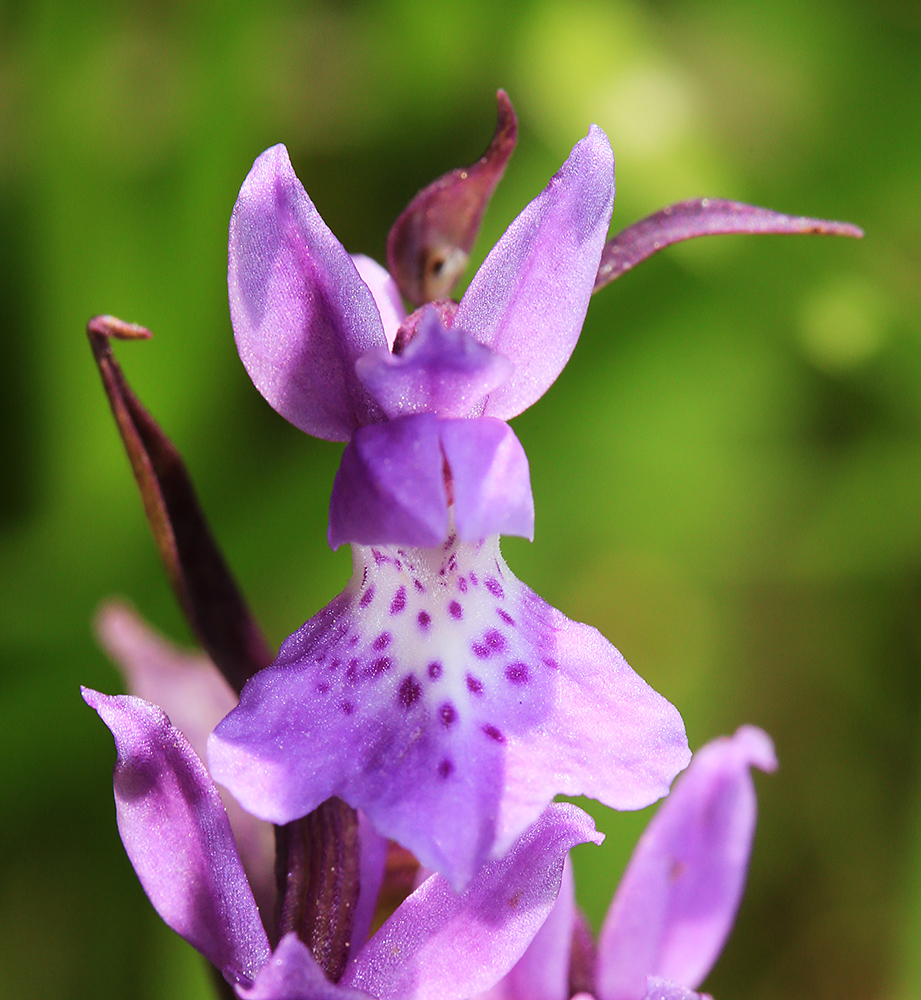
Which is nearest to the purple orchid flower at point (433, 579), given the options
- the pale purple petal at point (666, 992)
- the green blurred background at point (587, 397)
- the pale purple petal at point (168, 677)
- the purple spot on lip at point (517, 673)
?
the purple spot on lip at point (517, 673)

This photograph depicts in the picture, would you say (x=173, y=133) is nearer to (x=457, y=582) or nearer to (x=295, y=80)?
(x=295, y=80)

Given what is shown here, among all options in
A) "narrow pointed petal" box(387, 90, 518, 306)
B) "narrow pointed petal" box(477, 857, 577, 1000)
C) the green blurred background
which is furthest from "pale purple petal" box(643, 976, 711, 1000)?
the green blurred background

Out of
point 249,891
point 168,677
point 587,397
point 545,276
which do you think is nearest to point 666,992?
point 249,891

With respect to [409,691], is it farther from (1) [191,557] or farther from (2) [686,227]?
(2) [686,227]

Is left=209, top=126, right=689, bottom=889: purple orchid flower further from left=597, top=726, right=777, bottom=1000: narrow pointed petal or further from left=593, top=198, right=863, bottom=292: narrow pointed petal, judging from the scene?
left=597, top=726, right=777, bottom=1000: narrow pointed petal

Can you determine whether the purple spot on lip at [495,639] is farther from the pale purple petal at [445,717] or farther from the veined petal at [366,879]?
the veined petal at [366,879]
